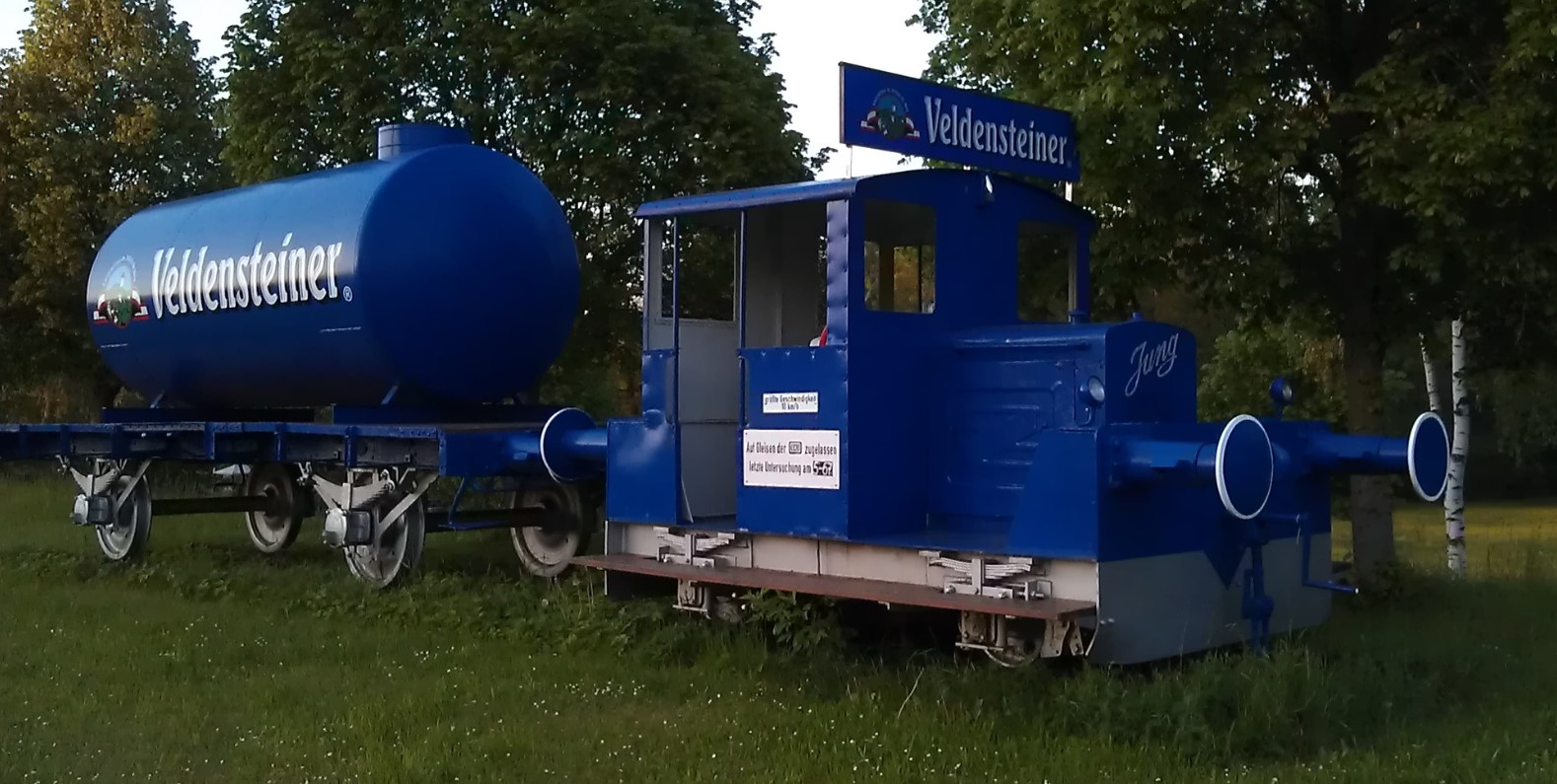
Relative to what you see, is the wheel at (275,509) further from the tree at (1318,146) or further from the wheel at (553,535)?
the tree at (1318,146)

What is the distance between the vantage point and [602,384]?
26266 millimetres

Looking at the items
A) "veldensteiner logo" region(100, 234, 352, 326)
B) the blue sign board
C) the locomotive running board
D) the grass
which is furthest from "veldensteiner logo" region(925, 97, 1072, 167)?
"veldensteiner logo" region(100, 234, 352, 326)

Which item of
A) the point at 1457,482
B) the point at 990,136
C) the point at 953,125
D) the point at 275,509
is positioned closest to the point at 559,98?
the point at 275,509

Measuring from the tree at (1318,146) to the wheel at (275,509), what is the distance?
25.2 ft

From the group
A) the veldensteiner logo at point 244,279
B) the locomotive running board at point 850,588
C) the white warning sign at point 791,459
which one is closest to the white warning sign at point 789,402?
the white warning sign at point 791,459

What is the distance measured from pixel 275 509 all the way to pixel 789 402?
8.02 metres

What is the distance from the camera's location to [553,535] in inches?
472

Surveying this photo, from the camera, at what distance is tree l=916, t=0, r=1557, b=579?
9.02 metres

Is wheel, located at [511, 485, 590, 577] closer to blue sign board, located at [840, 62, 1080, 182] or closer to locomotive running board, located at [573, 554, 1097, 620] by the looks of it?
locomotive running board, located at [573, 554, 1097, 620]

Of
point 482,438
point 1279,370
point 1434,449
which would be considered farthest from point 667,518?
point 1279,370

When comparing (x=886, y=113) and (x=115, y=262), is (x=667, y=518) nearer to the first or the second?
(x=886, y=113)

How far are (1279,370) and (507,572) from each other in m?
17.7

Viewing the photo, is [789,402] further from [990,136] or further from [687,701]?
[990,136]

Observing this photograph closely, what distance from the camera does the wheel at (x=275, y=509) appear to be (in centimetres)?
1427
